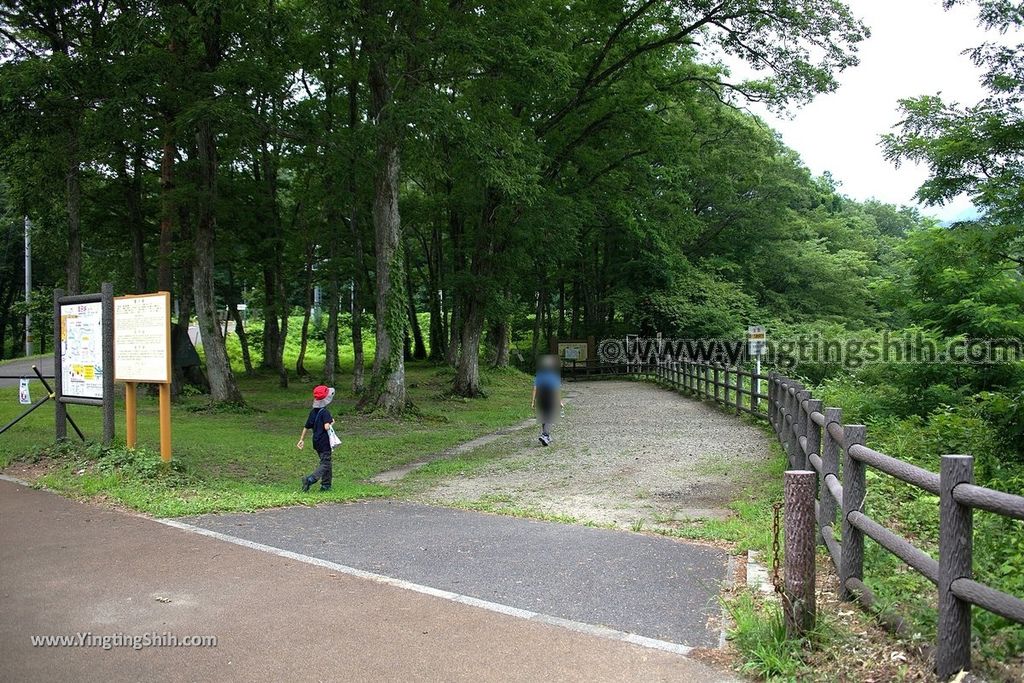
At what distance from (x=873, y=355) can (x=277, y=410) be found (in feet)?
57.7

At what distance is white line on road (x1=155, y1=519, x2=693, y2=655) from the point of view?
14.2 ft

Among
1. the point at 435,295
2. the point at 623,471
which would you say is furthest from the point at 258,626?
the point at 435,295

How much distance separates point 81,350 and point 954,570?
10.5 m

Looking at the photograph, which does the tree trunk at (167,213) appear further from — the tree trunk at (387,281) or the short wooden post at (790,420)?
the short wooden post at (790,420)

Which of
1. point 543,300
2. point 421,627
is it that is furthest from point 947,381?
point 543,300

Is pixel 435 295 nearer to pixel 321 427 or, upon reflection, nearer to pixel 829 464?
pixel 321 427

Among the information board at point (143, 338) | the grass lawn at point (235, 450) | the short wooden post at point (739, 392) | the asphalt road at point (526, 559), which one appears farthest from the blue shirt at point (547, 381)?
the information board at point (143, 338)

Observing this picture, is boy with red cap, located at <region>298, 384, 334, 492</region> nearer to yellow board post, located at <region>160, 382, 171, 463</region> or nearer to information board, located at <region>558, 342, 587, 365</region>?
yellow board post, located at <region>160, 382, 171, 463</region>

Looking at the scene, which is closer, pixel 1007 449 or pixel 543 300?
pixel 1007 449

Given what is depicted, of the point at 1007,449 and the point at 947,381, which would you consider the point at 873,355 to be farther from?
the point at 1007,449

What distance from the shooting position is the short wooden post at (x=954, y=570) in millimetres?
3422

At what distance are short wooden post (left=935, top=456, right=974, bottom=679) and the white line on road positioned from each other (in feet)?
4.18

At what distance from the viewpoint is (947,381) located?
1346 cm

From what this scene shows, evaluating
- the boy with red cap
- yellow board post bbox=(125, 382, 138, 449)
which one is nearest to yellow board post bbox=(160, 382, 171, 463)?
yellow board post bbox=(125, 382, 138, 449)
